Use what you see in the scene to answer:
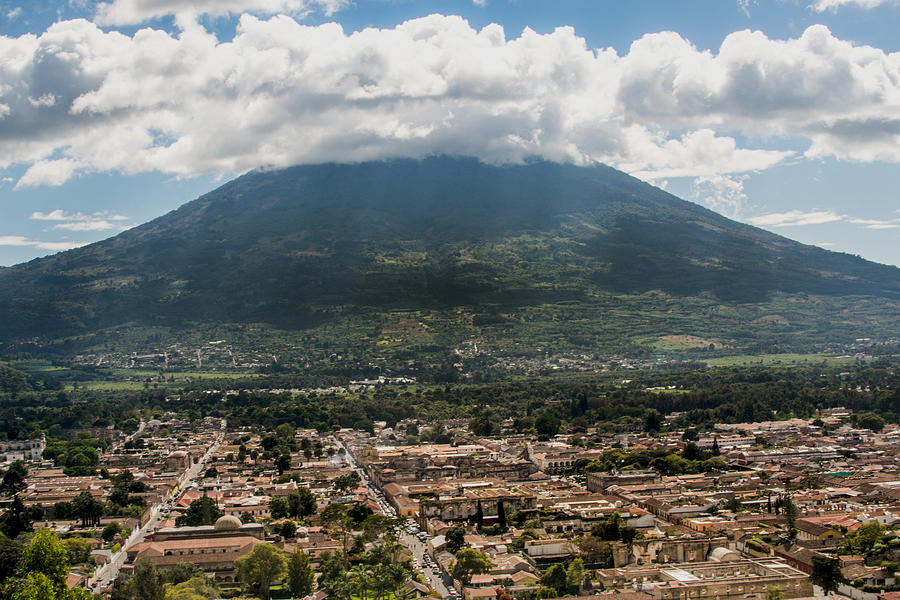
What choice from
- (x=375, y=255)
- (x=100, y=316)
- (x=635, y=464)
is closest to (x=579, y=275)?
(x=375, y=255)

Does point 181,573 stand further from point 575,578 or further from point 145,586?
point 575,578

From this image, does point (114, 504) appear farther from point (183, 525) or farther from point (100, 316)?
point (100, 316)

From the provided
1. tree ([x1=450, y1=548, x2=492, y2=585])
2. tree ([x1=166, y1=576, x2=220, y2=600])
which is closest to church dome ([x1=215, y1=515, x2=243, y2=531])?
tree ([x1=166, y1=576, x2=220, y2=600])

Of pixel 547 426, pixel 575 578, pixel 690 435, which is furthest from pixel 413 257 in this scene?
pixel 575 578

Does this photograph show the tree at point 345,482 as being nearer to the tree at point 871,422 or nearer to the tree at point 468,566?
the tree at point 468,566

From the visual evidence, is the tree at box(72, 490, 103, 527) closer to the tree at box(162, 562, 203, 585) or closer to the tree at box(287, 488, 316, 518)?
the tree at box(287, 488, 316, 518)

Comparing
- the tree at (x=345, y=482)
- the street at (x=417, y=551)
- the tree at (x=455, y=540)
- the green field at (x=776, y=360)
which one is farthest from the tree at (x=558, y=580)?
the green field at (x=776, y=360)
